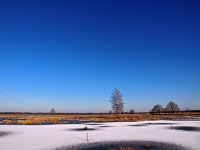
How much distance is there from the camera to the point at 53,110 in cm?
19638

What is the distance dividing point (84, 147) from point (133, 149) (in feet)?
12.0

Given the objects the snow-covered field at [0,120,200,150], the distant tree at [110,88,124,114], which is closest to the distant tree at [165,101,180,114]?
the distant tree at [110,88,124,114]

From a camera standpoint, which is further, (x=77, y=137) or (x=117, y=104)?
(x=117, y=104)

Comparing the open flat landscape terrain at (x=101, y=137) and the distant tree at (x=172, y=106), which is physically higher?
the distant tree at (x=172, y=106)

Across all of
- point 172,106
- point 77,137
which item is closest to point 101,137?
point 77,137

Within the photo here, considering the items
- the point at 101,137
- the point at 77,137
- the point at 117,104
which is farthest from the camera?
the point at 117,104

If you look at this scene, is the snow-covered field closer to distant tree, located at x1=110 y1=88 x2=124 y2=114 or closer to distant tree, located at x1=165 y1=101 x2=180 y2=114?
distant tree, located at x1=110 y1=88 x2=124 y2=114

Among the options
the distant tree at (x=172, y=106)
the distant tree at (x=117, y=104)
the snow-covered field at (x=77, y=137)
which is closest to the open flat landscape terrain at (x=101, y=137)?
the snow-covered field at (x=77, y=137)

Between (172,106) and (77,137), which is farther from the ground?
(172,106)

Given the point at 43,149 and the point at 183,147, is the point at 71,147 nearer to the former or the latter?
the point at 43,149

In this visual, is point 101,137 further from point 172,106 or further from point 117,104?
point 172,106

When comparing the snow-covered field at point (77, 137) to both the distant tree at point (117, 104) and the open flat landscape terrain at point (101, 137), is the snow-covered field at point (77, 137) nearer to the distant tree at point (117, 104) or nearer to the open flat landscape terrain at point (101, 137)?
the open flat landscape terrain at point (101, 137)

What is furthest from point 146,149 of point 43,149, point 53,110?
point 53,110

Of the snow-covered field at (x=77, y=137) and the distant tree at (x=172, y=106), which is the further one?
the distant tree at (x=172, y=106)
